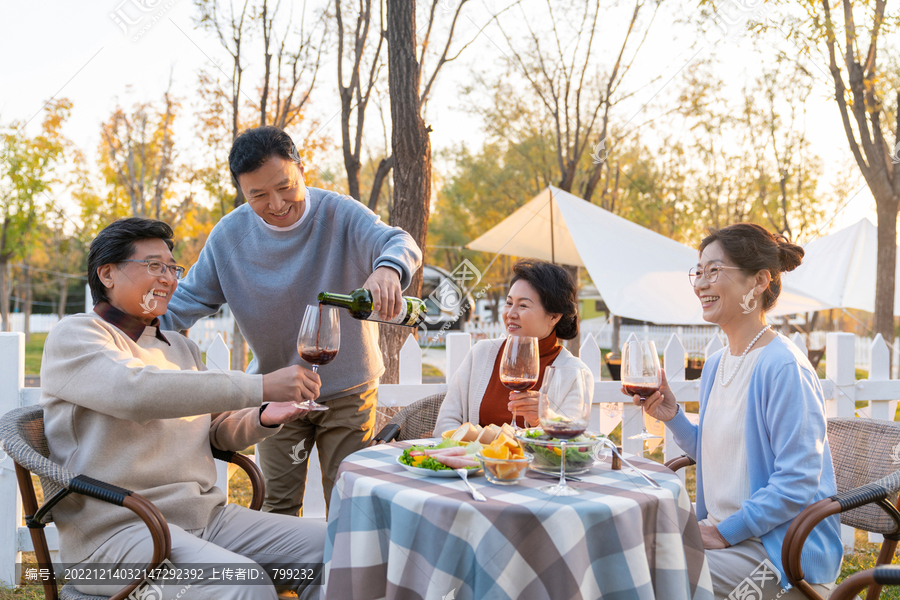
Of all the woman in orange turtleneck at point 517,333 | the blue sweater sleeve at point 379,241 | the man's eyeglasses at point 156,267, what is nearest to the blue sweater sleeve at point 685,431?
the woman in orange turtleneck at point 517,333

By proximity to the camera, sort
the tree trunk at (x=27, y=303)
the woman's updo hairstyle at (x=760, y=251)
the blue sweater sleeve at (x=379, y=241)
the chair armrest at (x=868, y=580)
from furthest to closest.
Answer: the tree trunk at (x=27, y=303)
the blue sweater sleeve at (x=379, y=241)
the woman's updo hairstyle at (x=760, y=251)
the chair armrest at (x=868, y=580)

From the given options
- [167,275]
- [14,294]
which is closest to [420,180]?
[167,275]

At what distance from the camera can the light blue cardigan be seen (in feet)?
6.70

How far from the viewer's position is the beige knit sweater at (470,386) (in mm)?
2853

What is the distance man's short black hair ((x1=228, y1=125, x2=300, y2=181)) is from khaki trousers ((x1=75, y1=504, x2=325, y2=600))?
1297 millimetres

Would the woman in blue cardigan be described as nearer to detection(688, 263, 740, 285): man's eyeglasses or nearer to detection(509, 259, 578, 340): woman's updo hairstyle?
detection(688, 263, 740, 285): man's eyeglasses

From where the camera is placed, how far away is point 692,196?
60.4 ft

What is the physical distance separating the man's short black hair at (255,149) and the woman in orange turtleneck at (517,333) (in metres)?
1.23

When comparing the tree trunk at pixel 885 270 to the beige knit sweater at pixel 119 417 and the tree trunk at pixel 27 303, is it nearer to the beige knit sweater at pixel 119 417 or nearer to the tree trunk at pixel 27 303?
the beige knit sweater at pixel 119 417

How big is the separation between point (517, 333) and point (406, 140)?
95.8 inches

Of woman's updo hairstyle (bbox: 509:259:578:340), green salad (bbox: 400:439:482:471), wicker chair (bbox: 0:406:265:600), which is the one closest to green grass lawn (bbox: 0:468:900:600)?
wicker chair (bbox: 0:406:265:600)

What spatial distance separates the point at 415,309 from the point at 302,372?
1.82 ft

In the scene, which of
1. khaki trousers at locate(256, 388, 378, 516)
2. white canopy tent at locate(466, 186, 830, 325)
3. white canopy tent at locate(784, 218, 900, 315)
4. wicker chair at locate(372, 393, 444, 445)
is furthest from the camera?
white canopy tent at locate(784, 218, 900, 315)

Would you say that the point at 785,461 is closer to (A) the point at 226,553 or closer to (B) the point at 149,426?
(A) the point at 226,553
